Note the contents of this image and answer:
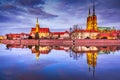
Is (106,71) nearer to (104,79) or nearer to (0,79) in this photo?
(104,79)

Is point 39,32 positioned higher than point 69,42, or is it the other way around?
point 39,32

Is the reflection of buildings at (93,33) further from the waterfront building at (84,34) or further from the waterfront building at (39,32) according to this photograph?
the waterfront building at (39,32)

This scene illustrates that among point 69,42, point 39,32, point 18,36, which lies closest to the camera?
point 69,42

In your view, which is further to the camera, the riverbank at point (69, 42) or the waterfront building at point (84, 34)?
the waterfront building at point (84, 34)

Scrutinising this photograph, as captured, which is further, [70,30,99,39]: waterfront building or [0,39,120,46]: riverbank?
[70,30,99,39]: waterfront building

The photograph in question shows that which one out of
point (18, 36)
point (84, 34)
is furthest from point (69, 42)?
point (18, 36)

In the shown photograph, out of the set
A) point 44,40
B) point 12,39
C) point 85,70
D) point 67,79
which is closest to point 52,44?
point 44,40

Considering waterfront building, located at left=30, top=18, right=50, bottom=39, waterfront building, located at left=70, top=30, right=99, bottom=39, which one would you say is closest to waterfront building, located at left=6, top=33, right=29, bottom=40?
waterfront building, located at left=30, top=18, right=50, bottom=39

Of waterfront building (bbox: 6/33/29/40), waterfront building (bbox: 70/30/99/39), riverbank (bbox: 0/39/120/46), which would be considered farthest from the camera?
waterfront building (bbox: 6/33/29/40)

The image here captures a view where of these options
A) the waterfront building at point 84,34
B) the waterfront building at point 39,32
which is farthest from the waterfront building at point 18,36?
the waterfront building at point 84,34

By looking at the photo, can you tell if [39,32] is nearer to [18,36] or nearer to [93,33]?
[18,36]

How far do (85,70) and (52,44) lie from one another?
29.2ft

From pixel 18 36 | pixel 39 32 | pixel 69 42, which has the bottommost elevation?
pixel 69 42

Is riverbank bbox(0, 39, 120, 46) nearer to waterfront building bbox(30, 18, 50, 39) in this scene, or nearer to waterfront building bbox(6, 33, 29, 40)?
waterfront building bbox(6, 33, 29, 40)
